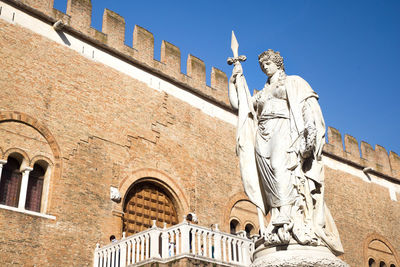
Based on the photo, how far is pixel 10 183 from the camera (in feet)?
33.0

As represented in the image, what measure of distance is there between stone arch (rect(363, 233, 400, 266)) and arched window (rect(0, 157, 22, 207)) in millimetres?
13172

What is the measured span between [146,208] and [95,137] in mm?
2269

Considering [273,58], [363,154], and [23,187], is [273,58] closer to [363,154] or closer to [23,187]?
[23,187]


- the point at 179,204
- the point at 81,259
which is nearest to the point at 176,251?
the point at 81,259

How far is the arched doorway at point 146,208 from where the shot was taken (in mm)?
11820

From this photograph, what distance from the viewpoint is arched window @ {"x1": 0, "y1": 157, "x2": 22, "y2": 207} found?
9.90 metres

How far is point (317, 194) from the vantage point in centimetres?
404

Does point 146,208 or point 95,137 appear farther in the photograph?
point 146,208

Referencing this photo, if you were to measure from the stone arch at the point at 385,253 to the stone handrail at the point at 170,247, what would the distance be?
31.6ft

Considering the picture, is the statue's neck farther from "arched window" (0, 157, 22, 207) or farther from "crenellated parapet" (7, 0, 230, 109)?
"crenellated parapet" (7, 0, 230, 109)

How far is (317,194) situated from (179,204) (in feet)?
29.3

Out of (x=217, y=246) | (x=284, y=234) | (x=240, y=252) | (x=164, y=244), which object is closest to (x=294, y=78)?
(x=284, y=234)

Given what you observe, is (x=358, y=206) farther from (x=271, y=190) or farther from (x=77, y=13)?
(x=271, y=190)

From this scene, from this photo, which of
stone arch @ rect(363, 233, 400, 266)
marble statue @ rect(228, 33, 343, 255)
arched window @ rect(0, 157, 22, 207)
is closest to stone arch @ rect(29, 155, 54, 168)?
arched window @ rect(0, 157, 22, 207)
